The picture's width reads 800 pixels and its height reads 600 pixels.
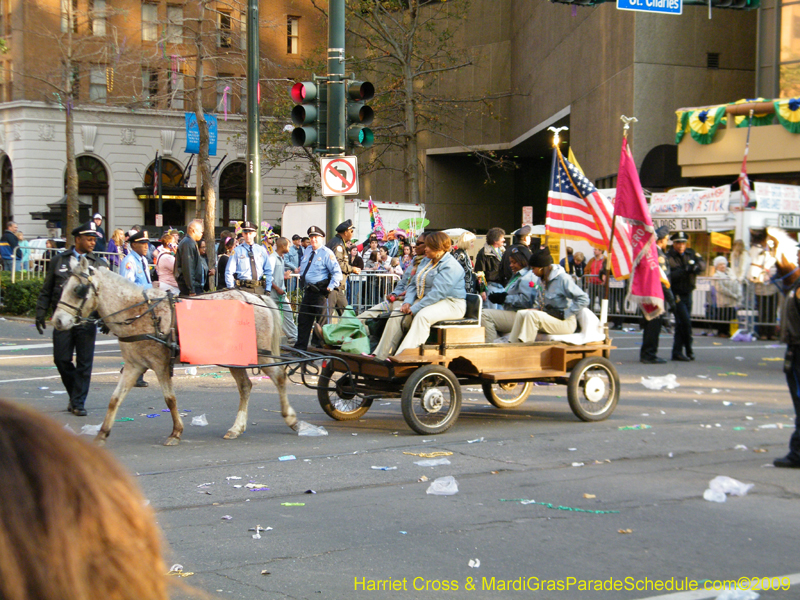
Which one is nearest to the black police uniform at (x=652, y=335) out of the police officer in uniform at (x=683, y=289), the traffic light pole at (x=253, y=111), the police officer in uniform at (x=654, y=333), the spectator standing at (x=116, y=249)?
the police officer in uniform at (x=654, y=333)

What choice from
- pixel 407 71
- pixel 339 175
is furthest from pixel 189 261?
pixel 407 71

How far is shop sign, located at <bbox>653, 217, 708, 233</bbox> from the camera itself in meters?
20.9

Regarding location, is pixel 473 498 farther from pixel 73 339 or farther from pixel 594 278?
pixel 594 278

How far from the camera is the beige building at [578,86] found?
91.7 ft

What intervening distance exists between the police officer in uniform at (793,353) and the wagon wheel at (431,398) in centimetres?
305

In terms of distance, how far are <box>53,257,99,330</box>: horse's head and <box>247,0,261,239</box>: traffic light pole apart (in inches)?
292

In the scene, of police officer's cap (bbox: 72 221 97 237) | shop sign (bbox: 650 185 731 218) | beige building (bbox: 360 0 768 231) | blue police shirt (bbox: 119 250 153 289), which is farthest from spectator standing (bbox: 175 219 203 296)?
shop sign (bbox: 650 185 731 218)

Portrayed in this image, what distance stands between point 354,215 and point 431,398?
19061mm

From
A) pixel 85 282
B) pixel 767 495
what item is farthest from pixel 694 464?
pixel 85 282

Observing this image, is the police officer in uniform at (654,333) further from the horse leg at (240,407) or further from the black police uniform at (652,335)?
the horse leg at (240,407)

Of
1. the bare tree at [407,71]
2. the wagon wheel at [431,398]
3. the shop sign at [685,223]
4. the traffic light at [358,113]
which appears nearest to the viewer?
the wagon wheel at [431,398]

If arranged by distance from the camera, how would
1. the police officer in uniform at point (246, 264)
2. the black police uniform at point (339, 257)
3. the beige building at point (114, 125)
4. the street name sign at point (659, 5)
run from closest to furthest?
the black police uniform at point (339, 257) < the police officer in uniform at point (246, 264) < the street name sign at point (659, 5) < the beige building at point (114, 125)

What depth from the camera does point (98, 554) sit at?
1.05 meters

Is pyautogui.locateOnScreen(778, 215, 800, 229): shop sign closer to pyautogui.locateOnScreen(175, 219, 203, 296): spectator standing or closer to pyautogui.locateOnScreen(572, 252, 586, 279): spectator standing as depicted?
pyautogui.locateOnScreen(572, 252, 586, 279): spectator standing
